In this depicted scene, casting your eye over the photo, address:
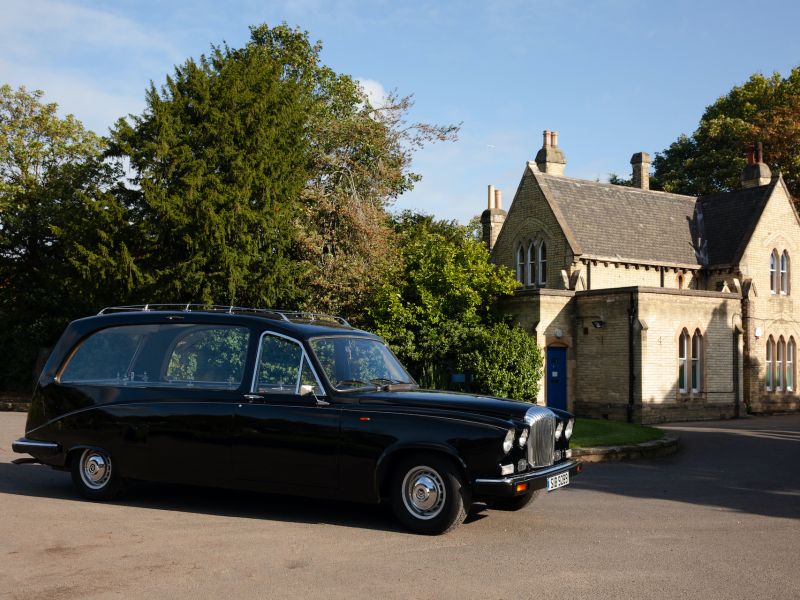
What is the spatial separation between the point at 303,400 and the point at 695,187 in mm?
44353

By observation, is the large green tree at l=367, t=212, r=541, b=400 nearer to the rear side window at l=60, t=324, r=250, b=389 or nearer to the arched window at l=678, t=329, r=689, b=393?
the arched window at l=678, t=329, r=689, b=393

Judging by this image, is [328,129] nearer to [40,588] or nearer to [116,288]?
[116,288]

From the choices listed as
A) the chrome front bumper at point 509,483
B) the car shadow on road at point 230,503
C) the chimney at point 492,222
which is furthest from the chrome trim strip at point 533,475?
the chimney at point 492,222

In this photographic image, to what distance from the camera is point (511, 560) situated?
272 inches

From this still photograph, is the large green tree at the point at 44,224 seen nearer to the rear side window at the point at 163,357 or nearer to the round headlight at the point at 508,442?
the rear side window at the point at 163,357

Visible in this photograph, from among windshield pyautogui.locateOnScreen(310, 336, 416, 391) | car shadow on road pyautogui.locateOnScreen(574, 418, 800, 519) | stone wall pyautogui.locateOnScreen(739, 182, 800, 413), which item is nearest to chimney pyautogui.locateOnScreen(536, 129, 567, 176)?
stone wall pyautogui.locateOnScreen(739, 182, 800, 413)

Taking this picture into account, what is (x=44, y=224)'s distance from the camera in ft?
113

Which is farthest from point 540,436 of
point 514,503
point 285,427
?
point 285,427

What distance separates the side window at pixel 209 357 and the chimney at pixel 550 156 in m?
29.2

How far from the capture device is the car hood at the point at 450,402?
26.5 ft

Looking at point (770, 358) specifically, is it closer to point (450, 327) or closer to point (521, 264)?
point (521, 264)

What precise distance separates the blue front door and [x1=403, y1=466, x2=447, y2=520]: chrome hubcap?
2116 cm

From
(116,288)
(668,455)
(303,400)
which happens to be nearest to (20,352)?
(116,288)

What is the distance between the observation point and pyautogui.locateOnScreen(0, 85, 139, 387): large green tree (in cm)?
2750
